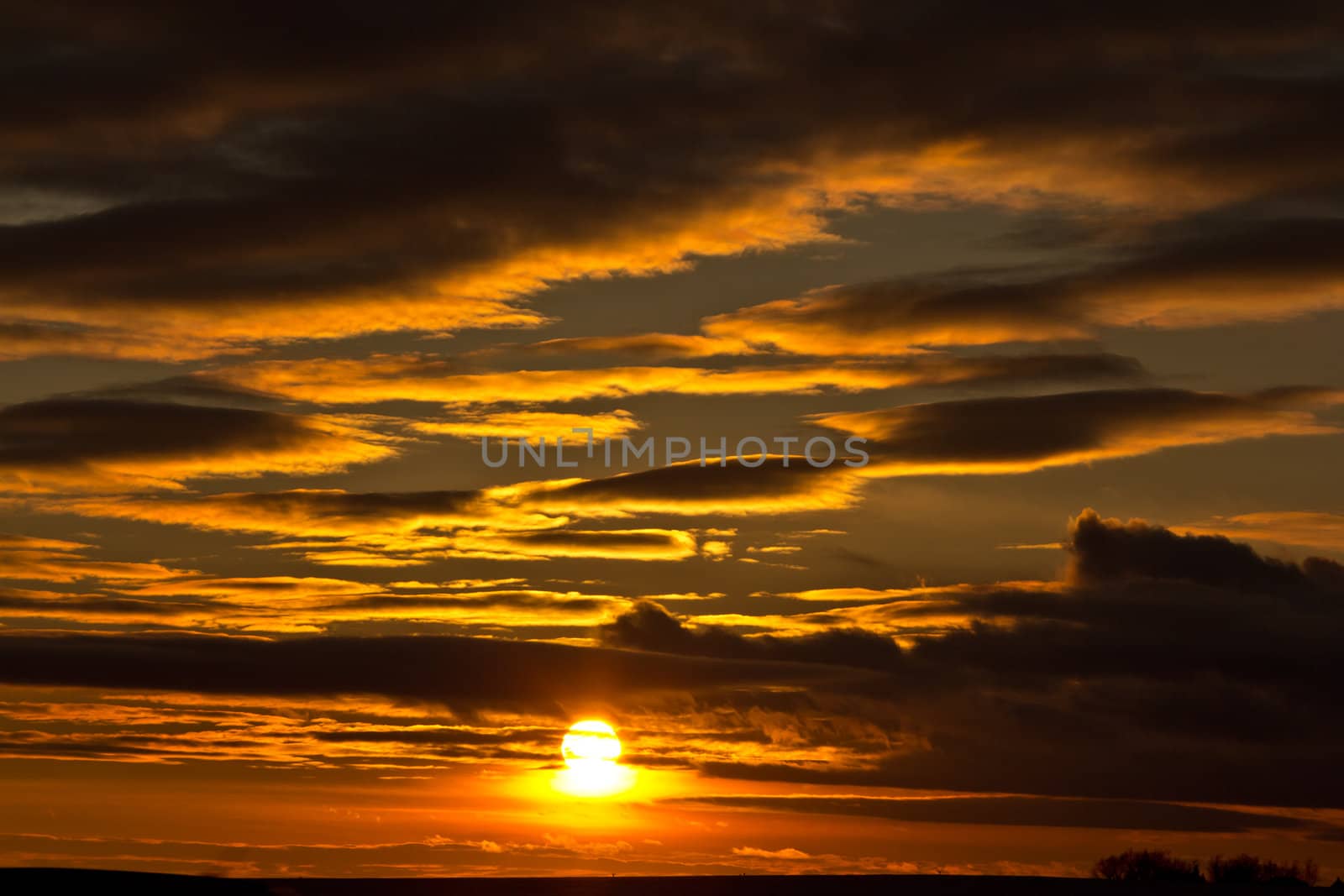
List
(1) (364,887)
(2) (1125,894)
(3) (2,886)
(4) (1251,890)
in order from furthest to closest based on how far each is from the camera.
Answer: (4) (1251,890)
(2) (1125,894)
(1) (364,887)
(3) (2,886)

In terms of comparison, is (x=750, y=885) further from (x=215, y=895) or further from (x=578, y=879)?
(x=215, y=895)

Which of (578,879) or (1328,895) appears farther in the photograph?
(1328,895)

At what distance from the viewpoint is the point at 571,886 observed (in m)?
88.8

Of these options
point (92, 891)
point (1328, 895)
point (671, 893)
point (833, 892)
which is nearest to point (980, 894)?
point (833, 892)

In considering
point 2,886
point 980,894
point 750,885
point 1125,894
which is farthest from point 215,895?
point 1125,894

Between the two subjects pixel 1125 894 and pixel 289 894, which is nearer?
pixel 289 894

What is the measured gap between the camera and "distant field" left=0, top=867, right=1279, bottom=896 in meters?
83.4

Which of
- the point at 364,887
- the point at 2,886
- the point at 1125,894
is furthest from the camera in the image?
the point at 1125,894

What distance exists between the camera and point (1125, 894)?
303 feet

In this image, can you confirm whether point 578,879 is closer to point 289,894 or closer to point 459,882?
point 459,882

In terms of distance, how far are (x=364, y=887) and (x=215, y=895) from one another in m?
7.86

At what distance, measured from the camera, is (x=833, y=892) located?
294 feet

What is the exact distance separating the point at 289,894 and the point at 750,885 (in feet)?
81.9

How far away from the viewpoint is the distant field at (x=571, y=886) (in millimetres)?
83438
